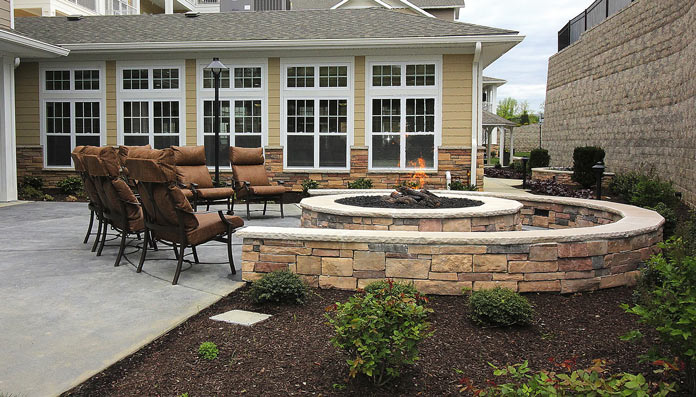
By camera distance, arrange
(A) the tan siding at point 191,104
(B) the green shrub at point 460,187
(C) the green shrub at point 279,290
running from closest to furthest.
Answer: (C) the green shrub at point 279,290 → (B) the green shrub at point 460,187 → (A) the tan siding at point 191,104

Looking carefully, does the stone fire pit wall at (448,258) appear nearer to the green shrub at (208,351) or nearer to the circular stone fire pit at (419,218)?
the green shrub at (208,351)

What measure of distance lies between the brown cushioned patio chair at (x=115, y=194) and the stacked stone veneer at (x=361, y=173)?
6.94m

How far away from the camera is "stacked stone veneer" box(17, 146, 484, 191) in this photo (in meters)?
12.4

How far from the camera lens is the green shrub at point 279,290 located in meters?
4.10

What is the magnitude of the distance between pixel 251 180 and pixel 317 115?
3178 mm

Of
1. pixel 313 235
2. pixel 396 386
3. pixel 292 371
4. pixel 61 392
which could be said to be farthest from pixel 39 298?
pixel 396 386

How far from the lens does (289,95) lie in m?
12.7

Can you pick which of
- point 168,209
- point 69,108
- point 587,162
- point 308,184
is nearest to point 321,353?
point 168,209

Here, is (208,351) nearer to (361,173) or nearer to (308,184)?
(308,184)

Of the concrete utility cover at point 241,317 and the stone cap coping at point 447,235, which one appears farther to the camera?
the stone cap coping at point 447,235

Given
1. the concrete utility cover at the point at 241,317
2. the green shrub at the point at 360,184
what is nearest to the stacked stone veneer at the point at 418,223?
the concrete utility cover at the point at 241,317

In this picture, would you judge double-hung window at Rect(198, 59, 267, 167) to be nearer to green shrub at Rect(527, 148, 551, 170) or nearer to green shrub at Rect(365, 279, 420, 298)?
green shrub at Rect(365, 279, 420, 298)

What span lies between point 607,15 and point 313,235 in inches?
613

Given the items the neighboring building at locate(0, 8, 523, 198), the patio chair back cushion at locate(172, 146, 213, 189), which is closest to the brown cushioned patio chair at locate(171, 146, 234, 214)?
the patio chair back cushion at locate(172, 146, 213, 189)
